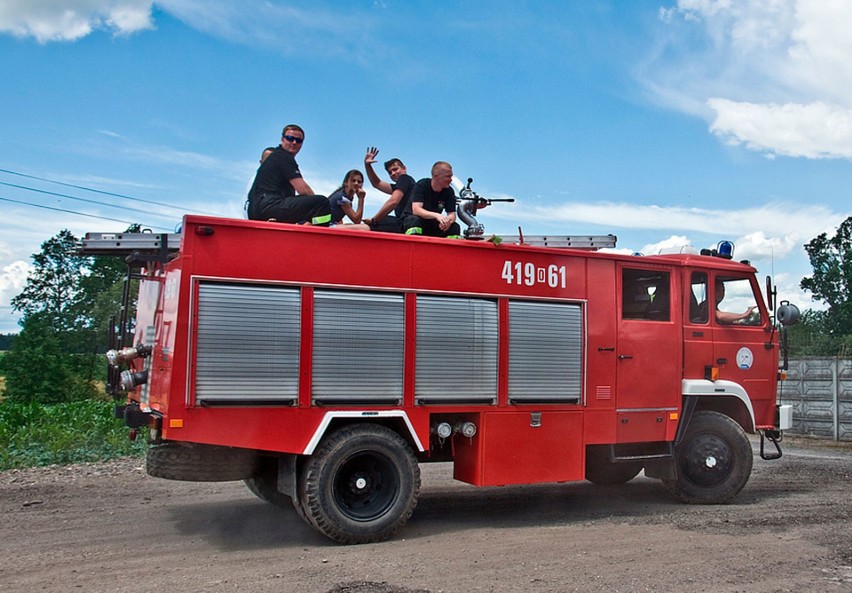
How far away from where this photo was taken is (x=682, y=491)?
9.15 m

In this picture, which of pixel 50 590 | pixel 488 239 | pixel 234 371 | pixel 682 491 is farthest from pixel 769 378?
pixel 50 590

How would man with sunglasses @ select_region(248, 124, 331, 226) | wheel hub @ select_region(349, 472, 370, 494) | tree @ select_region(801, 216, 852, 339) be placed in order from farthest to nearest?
tree @ select_region(801, 216, 852, 339)
man with sunglasses @ select_region(248, 124, 331, 226)
wheel hub @ select_region(349, 472, 370, 494)

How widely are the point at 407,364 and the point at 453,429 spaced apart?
34.4 inches

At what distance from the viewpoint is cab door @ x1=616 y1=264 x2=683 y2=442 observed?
28.1 ft

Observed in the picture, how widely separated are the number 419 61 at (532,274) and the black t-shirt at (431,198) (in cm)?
134

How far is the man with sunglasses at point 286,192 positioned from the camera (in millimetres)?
7797

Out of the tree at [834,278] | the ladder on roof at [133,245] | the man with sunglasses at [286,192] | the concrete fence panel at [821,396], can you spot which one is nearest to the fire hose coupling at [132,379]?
the ladder on roof at [133,245]

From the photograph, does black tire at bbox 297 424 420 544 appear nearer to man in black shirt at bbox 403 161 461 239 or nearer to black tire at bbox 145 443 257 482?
black tire at bbox 145 443 257 482

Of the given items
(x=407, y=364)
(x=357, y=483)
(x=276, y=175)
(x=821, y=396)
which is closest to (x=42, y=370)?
(x=821, y=396)

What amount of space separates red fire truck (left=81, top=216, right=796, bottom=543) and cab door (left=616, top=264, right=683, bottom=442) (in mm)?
22

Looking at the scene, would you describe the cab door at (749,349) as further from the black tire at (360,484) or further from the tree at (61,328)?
the tree at (61,328)

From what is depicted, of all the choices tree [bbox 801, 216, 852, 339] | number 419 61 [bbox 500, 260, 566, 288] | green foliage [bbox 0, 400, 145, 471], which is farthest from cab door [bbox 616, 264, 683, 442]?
tree [bbox 801, 216, 852, 339]

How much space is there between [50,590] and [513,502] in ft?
17.3

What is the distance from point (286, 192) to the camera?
8133 mm
